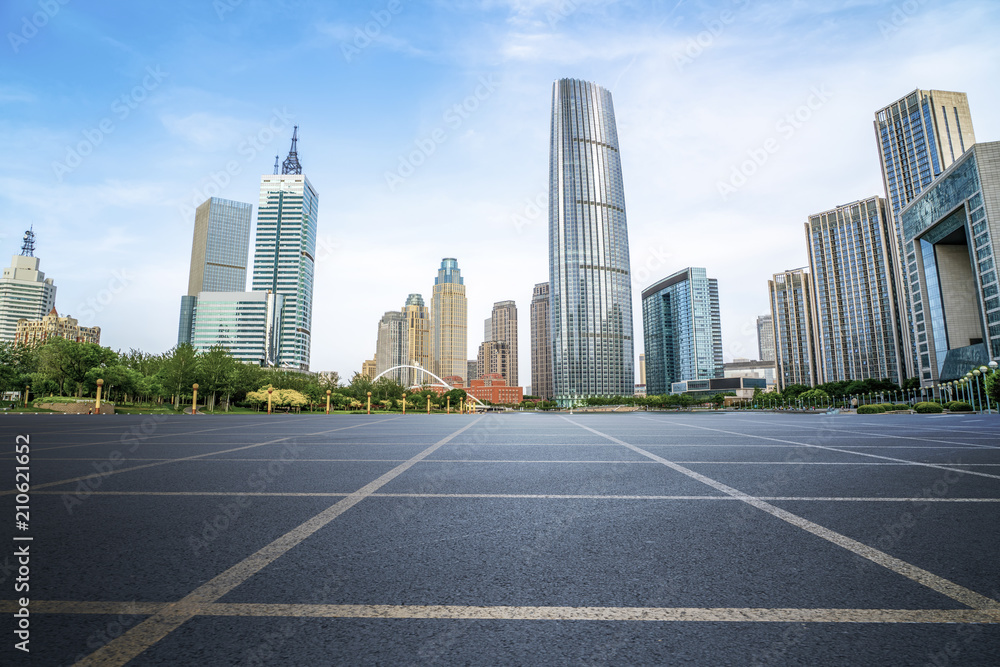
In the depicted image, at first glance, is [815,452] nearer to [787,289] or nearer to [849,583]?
[849,583]

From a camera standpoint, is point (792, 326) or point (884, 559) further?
point (792, 326)

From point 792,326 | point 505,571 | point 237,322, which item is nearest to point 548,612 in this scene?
point 505,571

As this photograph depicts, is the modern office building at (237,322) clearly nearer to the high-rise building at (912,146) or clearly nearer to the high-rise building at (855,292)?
the high-rise building at (855,292)

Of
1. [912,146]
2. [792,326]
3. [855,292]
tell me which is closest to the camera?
[912,146]

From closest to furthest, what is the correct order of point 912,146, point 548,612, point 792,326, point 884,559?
point 548,612
point 884,559
point 912,146
point 792,326

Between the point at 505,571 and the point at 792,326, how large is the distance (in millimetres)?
219477

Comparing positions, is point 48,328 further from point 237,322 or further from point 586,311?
point 586,311

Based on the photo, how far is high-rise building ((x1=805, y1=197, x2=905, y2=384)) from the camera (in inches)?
5906

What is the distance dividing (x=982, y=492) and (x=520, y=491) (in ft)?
15.4

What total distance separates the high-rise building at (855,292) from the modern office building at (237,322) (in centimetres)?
19562

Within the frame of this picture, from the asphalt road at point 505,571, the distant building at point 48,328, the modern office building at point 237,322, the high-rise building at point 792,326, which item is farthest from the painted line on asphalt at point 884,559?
the distant building at point 48,328

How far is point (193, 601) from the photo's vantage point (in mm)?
2361

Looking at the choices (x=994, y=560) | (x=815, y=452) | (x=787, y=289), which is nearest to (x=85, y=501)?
(x=994, y=560)

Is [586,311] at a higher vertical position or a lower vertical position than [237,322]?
higher
